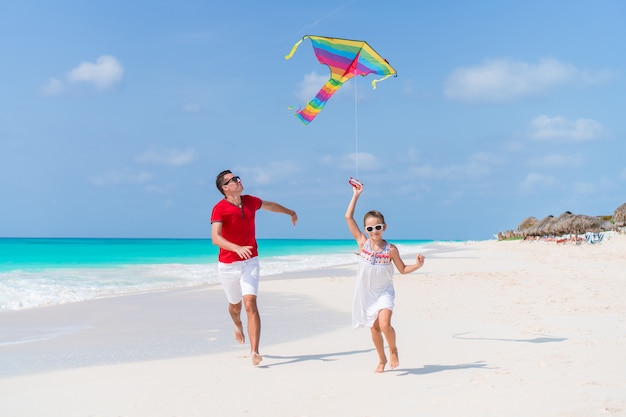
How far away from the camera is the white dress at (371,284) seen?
235 inches

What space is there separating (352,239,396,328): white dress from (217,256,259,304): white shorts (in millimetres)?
1191

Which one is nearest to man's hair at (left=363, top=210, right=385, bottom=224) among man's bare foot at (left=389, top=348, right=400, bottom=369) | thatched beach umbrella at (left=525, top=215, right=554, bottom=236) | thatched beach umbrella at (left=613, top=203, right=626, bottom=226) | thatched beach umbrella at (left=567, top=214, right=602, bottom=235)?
man's bare foot at (left=389, top=348, right=400, bottom=369)

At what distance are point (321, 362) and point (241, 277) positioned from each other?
1.22m

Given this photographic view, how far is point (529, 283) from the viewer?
14750 millimetres

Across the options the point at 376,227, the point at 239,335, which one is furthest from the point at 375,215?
the point at 239,335

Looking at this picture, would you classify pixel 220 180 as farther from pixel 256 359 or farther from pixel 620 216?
pixel 620 216

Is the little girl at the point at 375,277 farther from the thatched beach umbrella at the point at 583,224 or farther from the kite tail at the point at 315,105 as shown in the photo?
the thatched beach umbrella at the point at 583,224

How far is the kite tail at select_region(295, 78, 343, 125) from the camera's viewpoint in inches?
339

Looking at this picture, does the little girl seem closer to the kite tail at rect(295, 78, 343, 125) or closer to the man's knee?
the man's knee

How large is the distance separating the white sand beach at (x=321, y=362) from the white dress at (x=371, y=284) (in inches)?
21.2

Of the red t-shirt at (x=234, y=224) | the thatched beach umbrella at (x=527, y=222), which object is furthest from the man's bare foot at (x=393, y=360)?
the thatched beach umbrella at (x=527, y=222)

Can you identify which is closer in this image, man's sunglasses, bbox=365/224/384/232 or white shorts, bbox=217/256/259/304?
man's sunglasses, bbox=365/224/384/232

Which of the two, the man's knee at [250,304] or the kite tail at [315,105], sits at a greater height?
the kite tail at [315,105]

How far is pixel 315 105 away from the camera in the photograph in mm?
8664
